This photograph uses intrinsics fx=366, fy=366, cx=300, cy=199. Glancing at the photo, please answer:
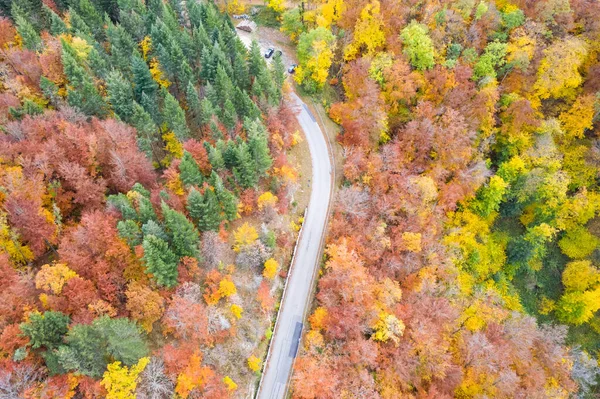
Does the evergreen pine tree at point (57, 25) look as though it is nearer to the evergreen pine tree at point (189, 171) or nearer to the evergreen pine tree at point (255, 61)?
the evergreen pine tree at point (255, 61)

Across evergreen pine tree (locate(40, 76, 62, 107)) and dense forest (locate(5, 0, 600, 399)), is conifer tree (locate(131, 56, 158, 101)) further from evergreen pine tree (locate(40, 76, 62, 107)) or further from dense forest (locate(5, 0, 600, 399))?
evergreen pine tree (locate(40, 76, 62, 107))

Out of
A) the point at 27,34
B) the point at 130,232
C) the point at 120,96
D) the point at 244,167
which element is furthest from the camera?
the point at 27,34

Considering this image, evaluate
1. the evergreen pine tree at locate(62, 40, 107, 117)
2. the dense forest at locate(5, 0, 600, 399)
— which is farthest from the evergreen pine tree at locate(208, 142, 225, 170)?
the evergreen pine tree at locate(62, 40, 107, 117)

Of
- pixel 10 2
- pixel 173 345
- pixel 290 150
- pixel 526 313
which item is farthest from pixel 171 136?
pixel 526 313

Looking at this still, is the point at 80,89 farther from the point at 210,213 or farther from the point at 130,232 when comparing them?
the point at 210,213

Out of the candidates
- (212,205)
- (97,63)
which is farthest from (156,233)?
(97,63)
